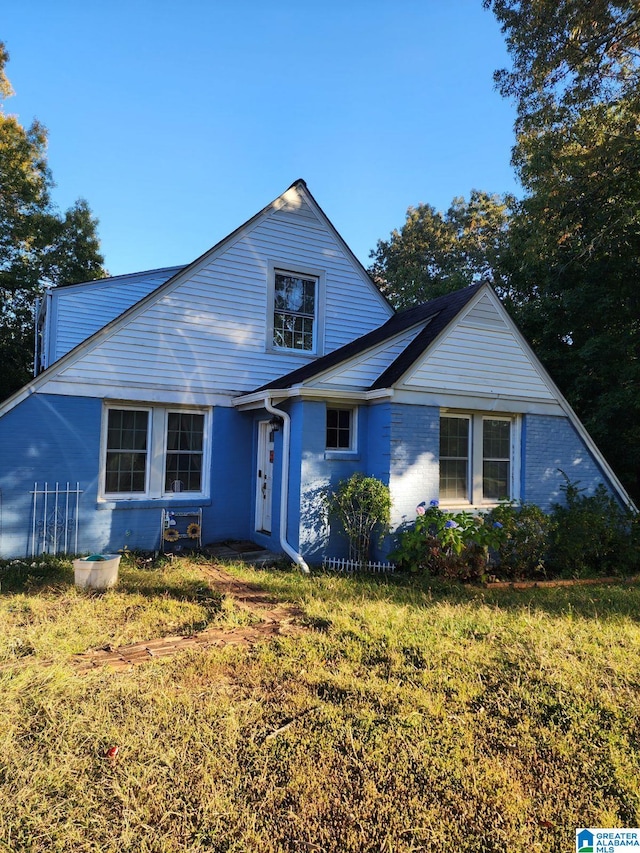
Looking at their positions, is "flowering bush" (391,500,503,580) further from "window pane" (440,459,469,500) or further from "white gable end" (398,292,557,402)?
"white gable end" (398,292,557,402)

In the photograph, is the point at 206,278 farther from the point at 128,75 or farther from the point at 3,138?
the point at 3,138

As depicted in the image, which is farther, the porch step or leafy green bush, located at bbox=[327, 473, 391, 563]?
the porch step

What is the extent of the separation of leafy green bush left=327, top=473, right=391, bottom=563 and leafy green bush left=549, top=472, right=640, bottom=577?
3352 millimetres

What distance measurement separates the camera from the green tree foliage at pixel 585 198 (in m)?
11.2

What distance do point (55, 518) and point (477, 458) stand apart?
7647 mm

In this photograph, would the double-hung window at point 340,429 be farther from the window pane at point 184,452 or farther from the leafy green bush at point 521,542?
the leafy green bush at point 521,542

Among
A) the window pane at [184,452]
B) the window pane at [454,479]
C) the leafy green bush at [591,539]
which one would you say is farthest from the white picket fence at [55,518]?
the leafy green bush at [591,539]

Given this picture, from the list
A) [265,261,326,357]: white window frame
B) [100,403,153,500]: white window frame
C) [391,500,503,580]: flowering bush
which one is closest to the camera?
[391,500,503,580]: flowering bush

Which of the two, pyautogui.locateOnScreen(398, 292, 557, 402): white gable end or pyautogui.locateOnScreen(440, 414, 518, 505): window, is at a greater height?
pyautogui.locateOnScreen(398, 292, 557, 402): white gable end

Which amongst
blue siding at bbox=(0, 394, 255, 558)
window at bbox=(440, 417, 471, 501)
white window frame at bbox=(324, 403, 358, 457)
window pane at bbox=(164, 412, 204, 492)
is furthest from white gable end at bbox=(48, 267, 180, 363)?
window at bbox=(440, 417, 471, 501)

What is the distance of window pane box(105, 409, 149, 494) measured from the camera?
8727mm

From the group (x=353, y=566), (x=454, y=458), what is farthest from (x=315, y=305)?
(x=353, y=566)

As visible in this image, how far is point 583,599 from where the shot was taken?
22.3 feet

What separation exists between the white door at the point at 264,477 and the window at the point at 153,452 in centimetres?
108
